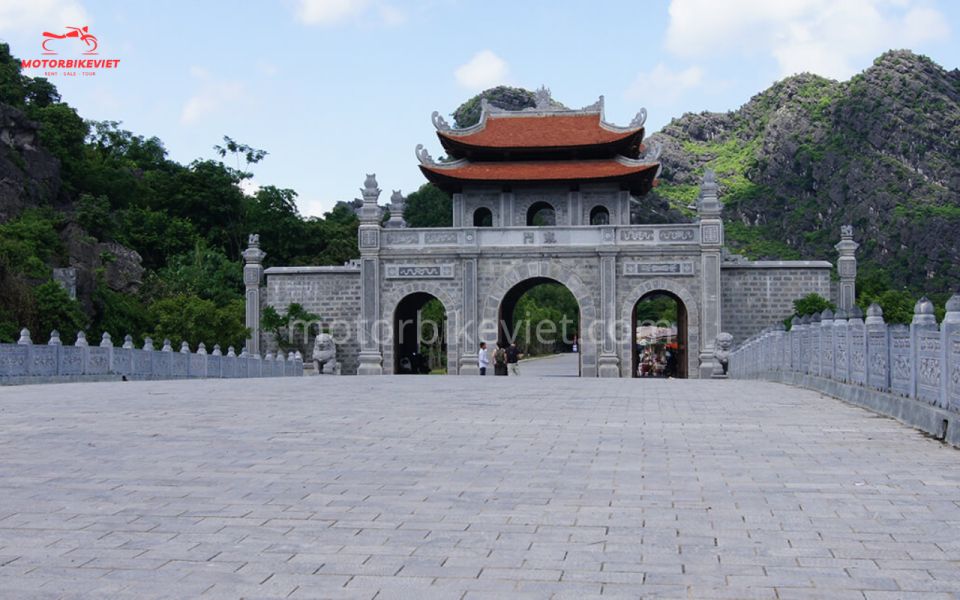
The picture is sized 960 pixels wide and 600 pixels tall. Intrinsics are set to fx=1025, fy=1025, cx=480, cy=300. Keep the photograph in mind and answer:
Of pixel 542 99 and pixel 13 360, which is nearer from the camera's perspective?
pixel 13 360

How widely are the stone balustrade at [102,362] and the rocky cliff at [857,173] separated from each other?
176 feet

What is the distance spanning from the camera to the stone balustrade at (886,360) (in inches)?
351

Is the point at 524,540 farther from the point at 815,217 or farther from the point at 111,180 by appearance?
the point at 815,217

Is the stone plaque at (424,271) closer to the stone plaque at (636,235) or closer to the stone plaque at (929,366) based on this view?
the stone plaque at (636,235)

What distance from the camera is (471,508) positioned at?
5621 millimetres

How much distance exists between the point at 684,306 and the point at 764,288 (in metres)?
2.96

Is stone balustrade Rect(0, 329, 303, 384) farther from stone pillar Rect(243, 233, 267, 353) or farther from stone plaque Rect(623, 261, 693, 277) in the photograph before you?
stone plaque Rect(623, 261, 693, 277)

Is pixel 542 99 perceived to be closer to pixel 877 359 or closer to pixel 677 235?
pixel 677 235

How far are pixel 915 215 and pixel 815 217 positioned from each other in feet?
32.4

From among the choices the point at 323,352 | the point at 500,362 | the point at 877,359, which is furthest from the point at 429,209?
the point at 877,359

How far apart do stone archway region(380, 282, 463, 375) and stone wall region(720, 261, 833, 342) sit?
357 inches

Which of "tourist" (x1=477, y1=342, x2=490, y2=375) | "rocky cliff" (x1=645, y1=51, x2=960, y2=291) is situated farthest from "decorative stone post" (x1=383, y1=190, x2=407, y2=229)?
"rocky cliff" (x1=645, y1=51, x2=960, y2=291)

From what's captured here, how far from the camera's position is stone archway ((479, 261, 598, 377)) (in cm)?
3441

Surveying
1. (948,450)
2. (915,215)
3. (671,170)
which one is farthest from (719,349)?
(671,170)
